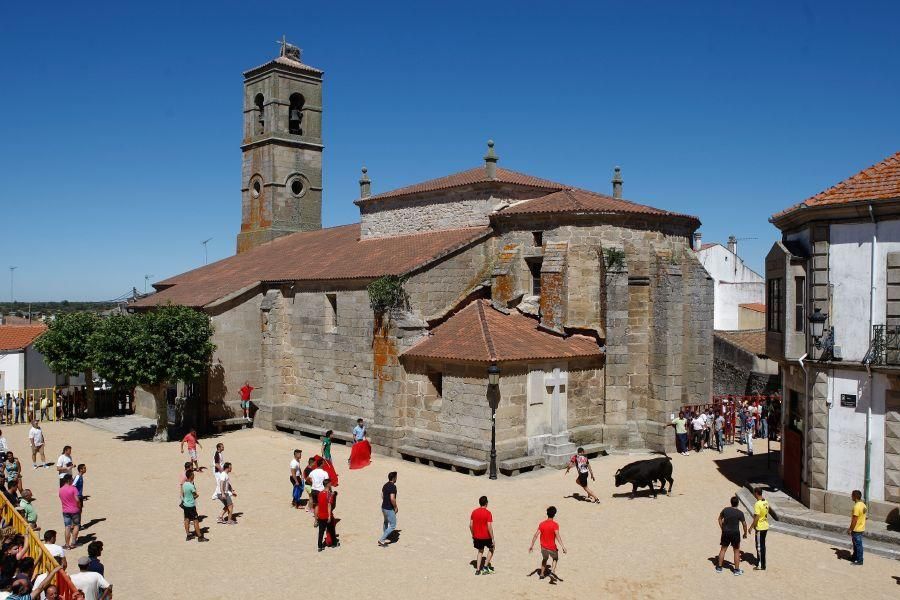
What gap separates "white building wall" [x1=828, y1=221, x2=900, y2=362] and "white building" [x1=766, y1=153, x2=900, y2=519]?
0.06 ft

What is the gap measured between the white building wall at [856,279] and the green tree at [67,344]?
25.3 m

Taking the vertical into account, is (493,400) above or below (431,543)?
above

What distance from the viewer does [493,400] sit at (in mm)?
19906

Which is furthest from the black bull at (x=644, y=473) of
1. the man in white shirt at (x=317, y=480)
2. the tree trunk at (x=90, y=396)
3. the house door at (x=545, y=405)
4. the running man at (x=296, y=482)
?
the tree trunk at (x=90, y=396)

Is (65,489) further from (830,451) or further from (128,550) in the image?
(830,451)

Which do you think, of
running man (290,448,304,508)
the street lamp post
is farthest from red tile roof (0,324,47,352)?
the street lamp post

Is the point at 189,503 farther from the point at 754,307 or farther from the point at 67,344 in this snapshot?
the point at 754,307

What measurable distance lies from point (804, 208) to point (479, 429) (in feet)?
31.5

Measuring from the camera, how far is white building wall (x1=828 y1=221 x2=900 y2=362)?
1485 centimetres

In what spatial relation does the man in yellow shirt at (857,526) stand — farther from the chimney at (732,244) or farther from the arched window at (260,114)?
the chimney at (732,244)

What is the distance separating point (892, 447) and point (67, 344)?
1083 inches

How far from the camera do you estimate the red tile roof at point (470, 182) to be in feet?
84.8

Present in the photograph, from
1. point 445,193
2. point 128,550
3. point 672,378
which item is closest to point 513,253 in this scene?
point 445,193

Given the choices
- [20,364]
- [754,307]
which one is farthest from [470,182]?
[754,307]
